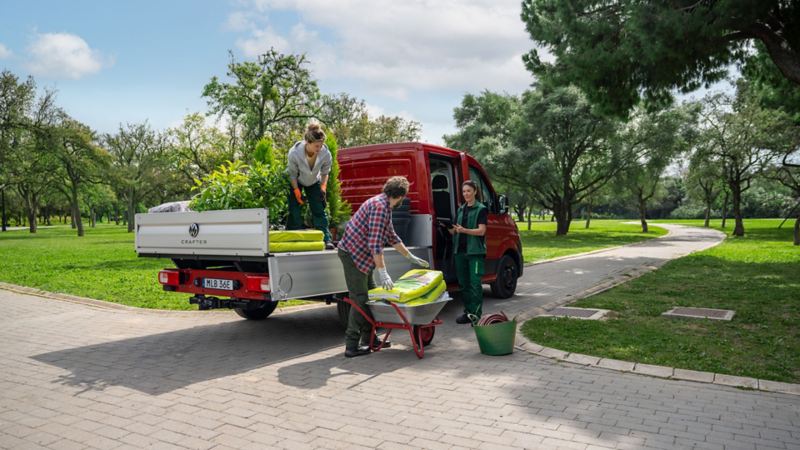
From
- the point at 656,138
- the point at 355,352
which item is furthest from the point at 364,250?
the point at 656,138

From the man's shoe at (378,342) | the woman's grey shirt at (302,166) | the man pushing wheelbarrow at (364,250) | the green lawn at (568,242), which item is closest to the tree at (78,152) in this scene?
the green lawn at (568,242)

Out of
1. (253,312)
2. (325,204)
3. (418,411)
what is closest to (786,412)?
(418,411)

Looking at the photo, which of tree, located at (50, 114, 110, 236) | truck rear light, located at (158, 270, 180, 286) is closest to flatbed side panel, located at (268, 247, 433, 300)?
truck rear light, located at (158, 270, 180, 286)

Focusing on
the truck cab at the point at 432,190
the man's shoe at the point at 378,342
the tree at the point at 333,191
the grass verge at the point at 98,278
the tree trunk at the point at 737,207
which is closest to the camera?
the man's shoe at the point at 378,342

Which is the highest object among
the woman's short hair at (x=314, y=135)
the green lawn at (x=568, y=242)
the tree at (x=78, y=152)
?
the tree at (x=78, y=152)

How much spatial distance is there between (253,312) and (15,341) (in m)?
2.83

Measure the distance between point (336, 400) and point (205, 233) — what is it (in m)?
2.51

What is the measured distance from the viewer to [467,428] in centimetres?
384

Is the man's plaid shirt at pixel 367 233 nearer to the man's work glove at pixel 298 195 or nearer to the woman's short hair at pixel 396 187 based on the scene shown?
the woman's short hair at pixel 396 187

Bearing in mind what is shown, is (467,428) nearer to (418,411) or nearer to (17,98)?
(418,411)

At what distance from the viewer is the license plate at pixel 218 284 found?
595cm

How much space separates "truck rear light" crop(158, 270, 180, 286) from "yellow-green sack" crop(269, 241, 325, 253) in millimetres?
1661

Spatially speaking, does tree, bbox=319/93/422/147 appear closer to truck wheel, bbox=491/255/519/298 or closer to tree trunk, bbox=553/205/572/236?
tree trunk, bbox=553/205/572/236

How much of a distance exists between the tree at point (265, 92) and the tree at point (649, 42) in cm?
1397
